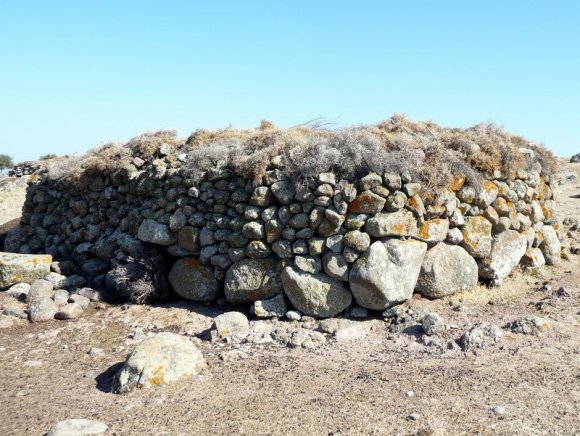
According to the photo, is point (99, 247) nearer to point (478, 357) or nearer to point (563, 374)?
point (478, 357)

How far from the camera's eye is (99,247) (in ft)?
32.7

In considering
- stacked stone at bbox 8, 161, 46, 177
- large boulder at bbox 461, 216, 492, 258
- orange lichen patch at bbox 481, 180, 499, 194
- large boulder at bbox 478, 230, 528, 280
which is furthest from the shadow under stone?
stacked stone at bbox 8, 161, 46, 177

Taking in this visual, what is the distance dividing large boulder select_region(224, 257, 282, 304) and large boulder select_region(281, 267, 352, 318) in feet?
1.16

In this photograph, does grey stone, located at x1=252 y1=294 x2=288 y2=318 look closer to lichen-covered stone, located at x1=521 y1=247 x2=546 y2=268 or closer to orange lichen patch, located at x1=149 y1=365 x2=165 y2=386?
orange lichen patch, located at x1=149 y1=365 x2=165 y2=386

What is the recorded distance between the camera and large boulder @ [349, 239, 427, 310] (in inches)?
294

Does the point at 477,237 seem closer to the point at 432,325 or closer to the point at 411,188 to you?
the point at 411,188

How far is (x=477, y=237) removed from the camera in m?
8.52

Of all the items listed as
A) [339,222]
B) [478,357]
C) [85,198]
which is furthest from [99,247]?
[478,357]

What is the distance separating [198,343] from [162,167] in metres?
3.74

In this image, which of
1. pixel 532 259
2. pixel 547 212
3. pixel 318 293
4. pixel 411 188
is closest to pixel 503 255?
pixel 532 259

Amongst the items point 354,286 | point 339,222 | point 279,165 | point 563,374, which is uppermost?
point 279,165

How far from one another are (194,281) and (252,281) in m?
1.16

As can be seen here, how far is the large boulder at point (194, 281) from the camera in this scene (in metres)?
8.51

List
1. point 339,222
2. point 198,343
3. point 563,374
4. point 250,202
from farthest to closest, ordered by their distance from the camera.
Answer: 1. point 250,202
2. point 339,222
3. point 198,343
4. point 563,374
